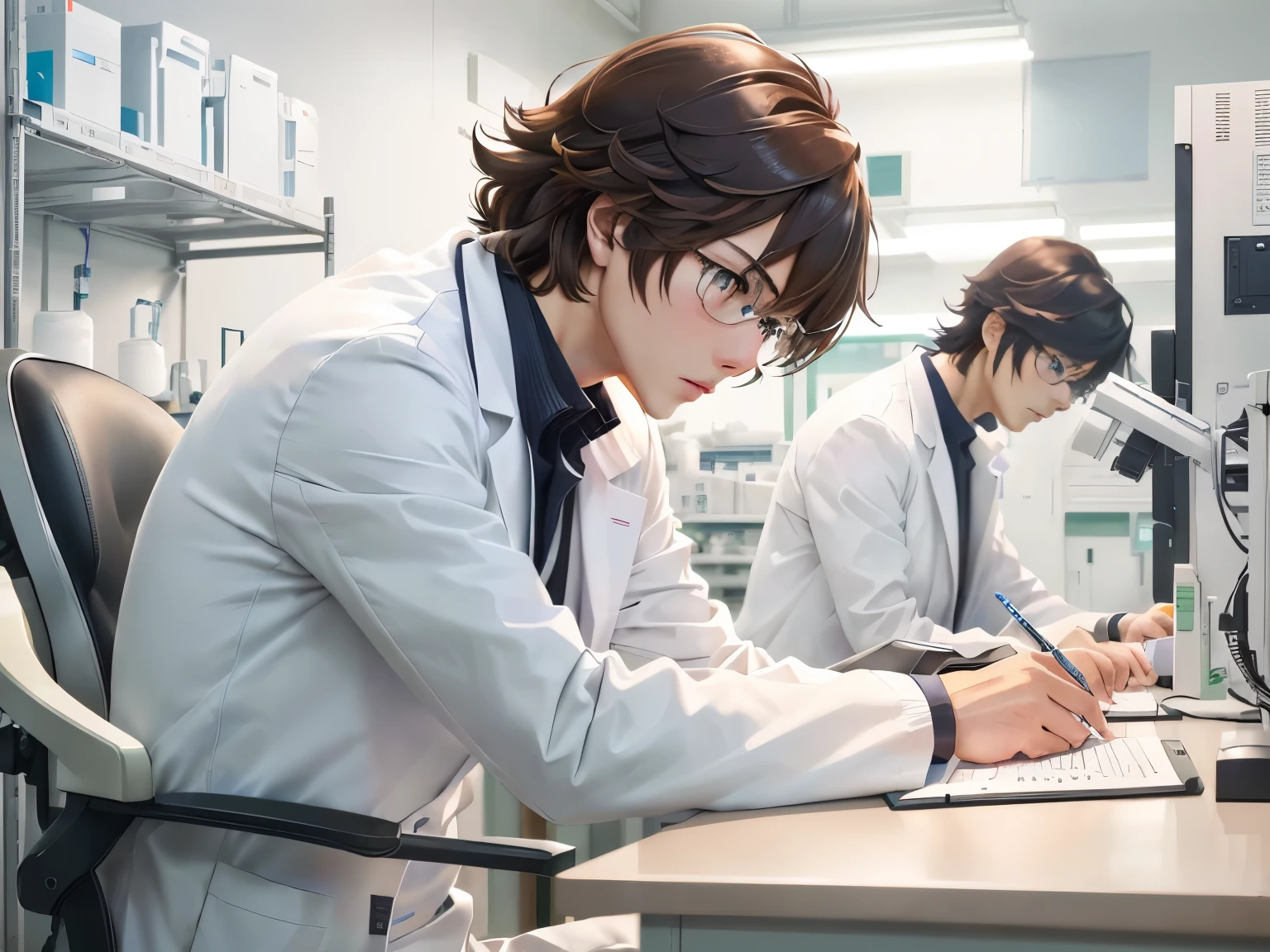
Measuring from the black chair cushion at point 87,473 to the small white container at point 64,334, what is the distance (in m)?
1.10

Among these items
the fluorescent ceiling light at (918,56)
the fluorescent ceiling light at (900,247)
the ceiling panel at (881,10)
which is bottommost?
the fluorescent ceiling light at (900,247)

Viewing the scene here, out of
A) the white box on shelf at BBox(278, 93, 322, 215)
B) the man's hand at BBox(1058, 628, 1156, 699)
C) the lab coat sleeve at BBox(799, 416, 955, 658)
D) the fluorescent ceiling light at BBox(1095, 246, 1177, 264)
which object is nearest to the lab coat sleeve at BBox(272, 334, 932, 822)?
the man's hand at BBox(1058, 628, 1156, 699)

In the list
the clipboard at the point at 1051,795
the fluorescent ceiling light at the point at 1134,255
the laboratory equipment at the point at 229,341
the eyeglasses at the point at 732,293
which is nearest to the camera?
the clipboard at the point at 1051,795

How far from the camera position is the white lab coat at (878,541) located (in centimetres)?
193

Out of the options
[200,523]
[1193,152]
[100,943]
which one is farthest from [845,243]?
[1193,152]

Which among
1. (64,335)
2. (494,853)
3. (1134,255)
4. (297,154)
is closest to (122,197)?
(64,335)

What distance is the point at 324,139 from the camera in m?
2.95

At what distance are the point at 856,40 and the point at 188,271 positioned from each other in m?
2.74

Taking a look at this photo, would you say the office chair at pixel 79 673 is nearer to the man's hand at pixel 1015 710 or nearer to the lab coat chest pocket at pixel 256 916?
the lab coat chest pocket at pixel 256 916

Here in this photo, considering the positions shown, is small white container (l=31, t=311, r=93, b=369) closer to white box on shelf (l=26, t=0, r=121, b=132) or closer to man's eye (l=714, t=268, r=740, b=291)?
white box on shelf (l=26, t=0, r=121, b=132)

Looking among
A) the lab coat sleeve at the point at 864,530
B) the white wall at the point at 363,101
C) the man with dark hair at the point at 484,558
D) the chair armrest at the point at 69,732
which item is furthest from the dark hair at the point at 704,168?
the white wall at the point at 363,101

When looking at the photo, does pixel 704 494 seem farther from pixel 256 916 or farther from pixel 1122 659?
pixel 256 916

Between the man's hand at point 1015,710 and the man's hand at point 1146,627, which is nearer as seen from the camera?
the man's hand at point 1015,710

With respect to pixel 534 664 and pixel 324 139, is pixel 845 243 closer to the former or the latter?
pixel 534 664
